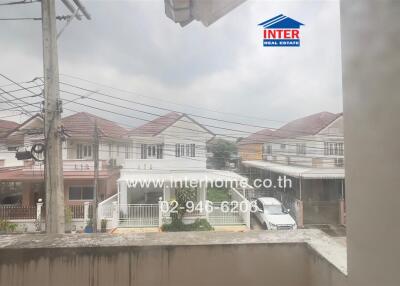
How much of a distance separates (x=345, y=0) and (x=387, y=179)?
0.54 m

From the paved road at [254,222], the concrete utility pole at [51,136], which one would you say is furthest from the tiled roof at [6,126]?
the paved road at [254,222]

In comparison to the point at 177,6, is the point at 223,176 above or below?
below

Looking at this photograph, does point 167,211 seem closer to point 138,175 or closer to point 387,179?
point 138,175

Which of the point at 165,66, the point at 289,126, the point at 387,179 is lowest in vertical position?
the point at 387,179

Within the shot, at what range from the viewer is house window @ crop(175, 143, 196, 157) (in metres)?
2.41

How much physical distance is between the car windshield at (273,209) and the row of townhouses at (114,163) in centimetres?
18

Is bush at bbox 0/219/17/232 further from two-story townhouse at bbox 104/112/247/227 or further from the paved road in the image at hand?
the paved road

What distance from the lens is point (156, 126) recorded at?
2428mm

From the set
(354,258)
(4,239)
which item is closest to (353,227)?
(354,258)

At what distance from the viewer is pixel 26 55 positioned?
89.9 inches

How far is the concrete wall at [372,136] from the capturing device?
62 centimetres

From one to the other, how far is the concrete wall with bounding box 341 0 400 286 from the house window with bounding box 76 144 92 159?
2.11 metres

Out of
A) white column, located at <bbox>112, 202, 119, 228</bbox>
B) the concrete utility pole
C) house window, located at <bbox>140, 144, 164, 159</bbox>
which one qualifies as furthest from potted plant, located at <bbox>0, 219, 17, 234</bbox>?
house window, located at <bbox>140, 144, 164, 159</bbox>

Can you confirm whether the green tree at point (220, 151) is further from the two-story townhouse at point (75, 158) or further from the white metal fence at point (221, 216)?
the two-story townhouse at point (75, 158)
